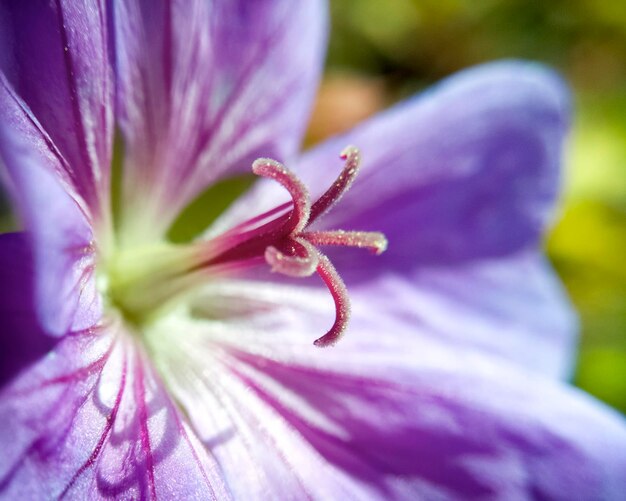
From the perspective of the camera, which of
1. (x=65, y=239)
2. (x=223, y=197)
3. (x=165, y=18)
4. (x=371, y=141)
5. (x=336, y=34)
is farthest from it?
(x=336, y=34)

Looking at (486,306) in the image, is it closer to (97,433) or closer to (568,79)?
(97,433)

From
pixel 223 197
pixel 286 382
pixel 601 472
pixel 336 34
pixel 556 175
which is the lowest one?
pixel 601 472

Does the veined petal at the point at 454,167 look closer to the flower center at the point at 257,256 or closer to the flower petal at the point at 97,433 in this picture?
the flower center at the point at 257,256

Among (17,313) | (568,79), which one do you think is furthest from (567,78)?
(17,313)

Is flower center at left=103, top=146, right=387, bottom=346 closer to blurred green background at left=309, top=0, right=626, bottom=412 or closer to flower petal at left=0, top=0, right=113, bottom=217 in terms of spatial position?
flower petal at left=0, top=0, right=113, bottom=217

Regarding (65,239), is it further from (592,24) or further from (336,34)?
(592,24)

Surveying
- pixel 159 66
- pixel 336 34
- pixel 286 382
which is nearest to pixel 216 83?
pixel 159 66
